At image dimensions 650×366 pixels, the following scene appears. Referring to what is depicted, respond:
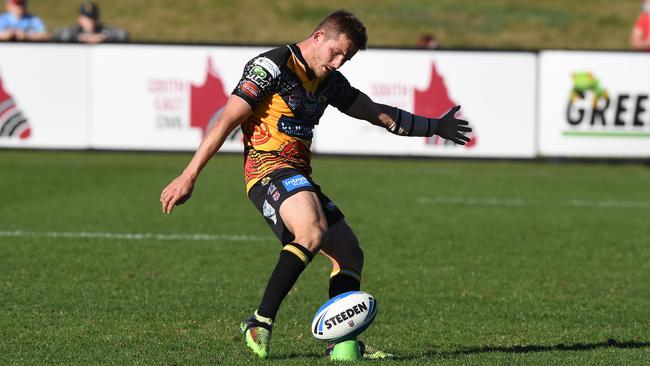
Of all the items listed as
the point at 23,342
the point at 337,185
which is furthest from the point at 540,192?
the point at 23,342

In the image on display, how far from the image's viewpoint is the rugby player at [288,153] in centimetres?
624

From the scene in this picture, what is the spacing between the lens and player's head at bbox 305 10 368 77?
247 inches

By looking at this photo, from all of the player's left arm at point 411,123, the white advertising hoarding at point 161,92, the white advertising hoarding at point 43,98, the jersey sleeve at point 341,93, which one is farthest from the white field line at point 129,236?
the white advertising hoarding at point 43,98

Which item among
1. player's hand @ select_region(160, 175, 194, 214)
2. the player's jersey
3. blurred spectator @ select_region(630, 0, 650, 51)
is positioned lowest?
blurred spectator @ select_region(630, 0, 650, 51)

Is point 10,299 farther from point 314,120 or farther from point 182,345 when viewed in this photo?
point 314,120

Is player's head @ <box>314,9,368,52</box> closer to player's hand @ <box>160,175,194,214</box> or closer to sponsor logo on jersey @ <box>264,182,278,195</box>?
sponsor logo on jersey @ <box>264,182,278,195</box>

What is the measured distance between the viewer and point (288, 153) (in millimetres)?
6543

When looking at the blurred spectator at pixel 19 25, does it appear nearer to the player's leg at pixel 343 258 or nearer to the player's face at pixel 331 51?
the player's leg at pixel 343 258

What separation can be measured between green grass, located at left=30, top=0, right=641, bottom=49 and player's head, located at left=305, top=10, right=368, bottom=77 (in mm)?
28842

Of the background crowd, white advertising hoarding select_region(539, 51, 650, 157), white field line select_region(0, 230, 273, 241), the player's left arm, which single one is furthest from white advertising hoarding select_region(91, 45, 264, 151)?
the player's left arm

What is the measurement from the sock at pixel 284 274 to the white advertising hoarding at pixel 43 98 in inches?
557

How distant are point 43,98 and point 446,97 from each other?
22.1 ft

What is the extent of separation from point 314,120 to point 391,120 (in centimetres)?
71

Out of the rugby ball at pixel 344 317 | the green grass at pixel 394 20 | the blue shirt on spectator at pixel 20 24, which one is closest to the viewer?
the rugby ball at pixel 344 317
